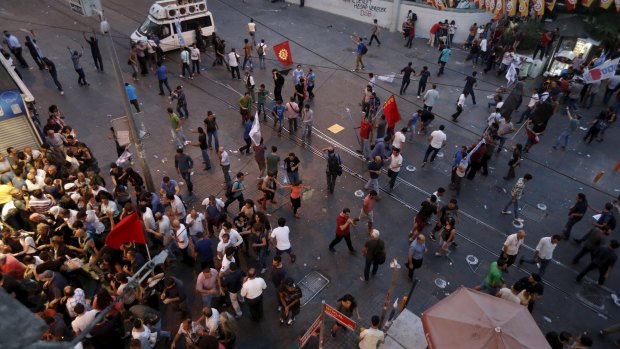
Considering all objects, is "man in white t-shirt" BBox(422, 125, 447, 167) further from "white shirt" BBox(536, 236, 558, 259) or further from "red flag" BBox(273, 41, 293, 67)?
"red flag" BBox(273, 41, 293, 67)

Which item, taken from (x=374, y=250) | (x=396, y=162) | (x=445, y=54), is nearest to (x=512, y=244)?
(x=374, y=250)

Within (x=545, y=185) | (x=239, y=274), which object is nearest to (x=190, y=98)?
(x=239, y=274)

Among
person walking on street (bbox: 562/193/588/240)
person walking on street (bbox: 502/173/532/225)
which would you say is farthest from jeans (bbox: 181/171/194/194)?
person walking on street (bbox: 562/193/588/240)

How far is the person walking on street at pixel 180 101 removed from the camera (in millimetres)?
14453

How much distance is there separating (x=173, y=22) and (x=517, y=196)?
16042 mm

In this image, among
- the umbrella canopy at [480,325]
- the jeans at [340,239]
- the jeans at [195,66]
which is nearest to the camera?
the umbrella canopy at [480,325]

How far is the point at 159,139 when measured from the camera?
1455cm

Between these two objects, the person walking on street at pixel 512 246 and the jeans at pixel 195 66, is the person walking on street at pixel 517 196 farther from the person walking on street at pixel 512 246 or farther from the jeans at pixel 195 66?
the jeans at pixel 195 66

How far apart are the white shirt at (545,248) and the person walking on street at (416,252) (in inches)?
103

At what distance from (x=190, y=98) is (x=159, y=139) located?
3066 millimetres

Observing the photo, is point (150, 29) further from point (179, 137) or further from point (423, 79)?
point (423, 79)

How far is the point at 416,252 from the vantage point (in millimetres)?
9297

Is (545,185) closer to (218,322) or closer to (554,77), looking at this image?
(554,77)

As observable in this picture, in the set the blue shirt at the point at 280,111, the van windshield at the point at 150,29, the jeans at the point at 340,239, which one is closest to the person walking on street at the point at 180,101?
the blue shirt at the point at 280,111
